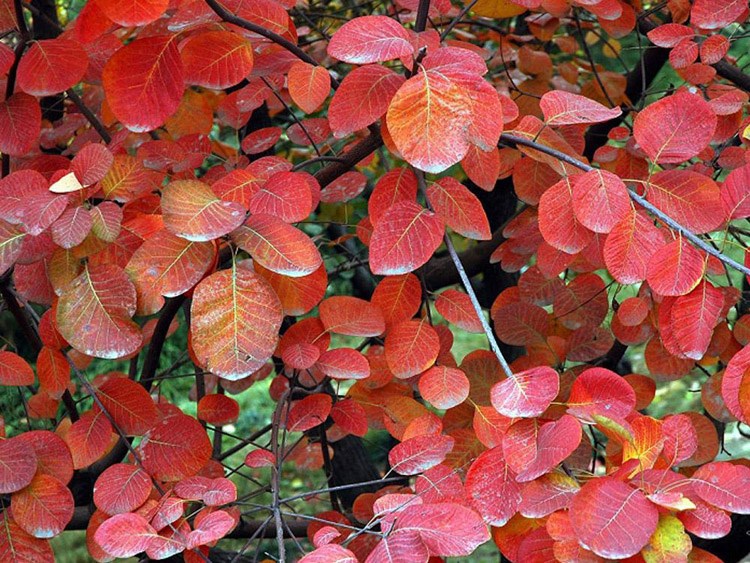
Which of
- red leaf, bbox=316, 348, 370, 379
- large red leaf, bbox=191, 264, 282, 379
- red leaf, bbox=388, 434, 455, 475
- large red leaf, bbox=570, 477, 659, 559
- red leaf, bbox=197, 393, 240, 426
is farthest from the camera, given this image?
red leaf, bbox=197, 393, 240, 426

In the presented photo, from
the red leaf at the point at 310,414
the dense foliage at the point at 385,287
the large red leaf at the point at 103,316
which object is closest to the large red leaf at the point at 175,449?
the dense foliage at the point at 385,287

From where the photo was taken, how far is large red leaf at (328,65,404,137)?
0.84 metres

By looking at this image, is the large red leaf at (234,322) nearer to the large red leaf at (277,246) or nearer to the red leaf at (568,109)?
the large red leaf at (277,246)

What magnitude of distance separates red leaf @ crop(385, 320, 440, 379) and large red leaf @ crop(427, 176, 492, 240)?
0.13 m

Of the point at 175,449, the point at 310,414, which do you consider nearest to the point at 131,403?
the point at 175,449

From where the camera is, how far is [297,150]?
2232 mm

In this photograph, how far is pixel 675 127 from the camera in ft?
2.95

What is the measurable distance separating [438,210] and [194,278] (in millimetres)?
308

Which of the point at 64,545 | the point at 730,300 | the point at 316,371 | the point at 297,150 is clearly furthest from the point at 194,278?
the point at 64,545

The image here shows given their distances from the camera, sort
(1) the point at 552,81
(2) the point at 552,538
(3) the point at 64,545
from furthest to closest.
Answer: (3) the point at 64,545, (1) the point at 552,81, (2) the point at 552,538

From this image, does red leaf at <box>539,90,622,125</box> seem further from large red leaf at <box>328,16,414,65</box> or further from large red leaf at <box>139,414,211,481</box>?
large red leaf at <box>139,414,211,481</box>

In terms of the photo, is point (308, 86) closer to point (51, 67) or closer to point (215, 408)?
point (51, 67)

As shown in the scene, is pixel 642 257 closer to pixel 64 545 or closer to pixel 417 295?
pixel 417 295

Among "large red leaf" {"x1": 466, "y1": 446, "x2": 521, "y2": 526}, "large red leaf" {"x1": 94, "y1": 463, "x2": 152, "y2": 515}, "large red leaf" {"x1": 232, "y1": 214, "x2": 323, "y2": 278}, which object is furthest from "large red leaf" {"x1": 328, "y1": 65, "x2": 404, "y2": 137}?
"large red leaf" {"x1": 94, "y1": 463, "x2": 152, "y2": 515}
